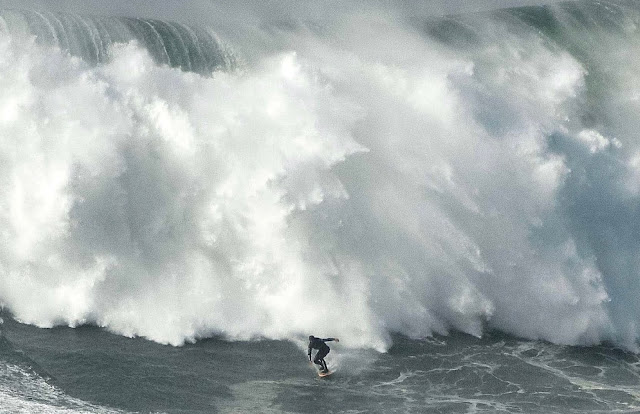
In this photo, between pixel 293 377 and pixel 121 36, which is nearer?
pixel 293 377

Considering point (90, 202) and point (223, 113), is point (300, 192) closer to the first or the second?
point (223, 113)

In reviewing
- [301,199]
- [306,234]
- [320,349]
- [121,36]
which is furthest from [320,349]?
[121,36]

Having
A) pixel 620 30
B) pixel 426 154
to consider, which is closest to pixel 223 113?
pixel 426 154

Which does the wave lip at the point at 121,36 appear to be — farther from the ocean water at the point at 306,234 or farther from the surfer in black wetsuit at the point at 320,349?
the surfer in black wetsuit at the point at 320,349

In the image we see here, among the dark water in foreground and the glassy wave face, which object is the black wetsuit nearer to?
the dark water in foreground

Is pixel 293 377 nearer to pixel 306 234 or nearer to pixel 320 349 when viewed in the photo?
pixel 320 349

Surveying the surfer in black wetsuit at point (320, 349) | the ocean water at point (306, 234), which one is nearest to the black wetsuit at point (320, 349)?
the surfer in black wetsuit at point (320, 349)

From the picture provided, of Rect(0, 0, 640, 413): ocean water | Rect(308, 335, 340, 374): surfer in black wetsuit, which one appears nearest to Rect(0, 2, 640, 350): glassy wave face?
Rect(0, 0, 640, 413): ocean water
